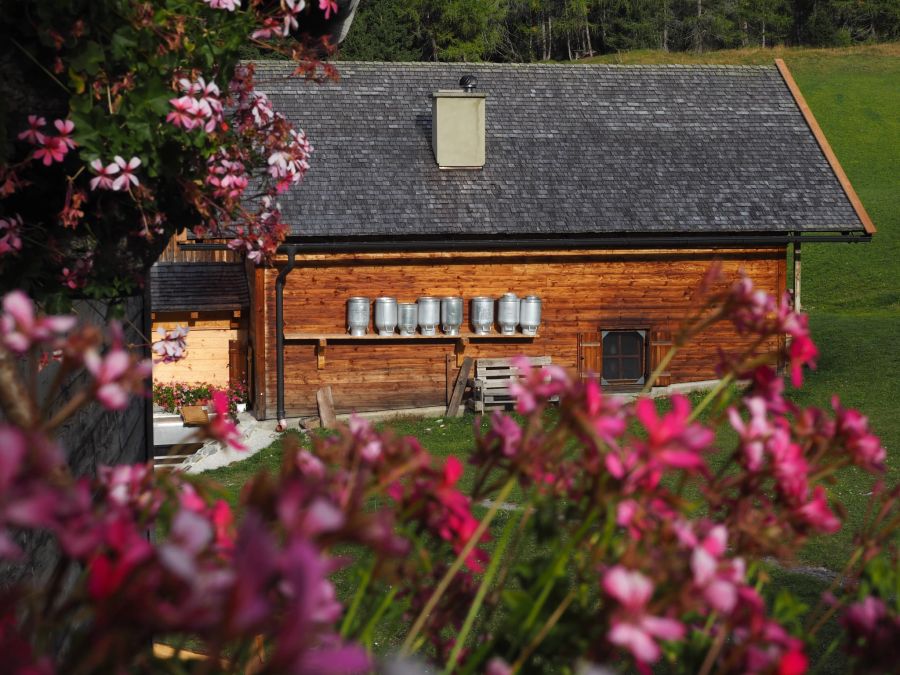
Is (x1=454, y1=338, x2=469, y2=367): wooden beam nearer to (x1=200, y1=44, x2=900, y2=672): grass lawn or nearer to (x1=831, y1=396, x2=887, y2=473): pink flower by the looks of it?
(x1=200, y1=44, x2=900, y2=672): grass lawn

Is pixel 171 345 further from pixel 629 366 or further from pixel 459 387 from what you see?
pixel 629 366

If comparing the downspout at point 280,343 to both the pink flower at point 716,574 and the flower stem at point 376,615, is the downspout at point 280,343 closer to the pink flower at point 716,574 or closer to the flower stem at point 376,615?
the flower stem at point 376,615

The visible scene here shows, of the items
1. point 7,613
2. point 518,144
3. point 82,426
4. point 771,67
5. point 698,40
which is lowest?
point 82,426

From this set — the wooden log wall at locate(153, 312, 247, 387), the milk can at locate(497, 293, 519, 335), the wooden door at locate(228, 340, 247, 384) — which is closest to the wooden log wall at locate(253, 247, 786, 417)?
the milk can at locate(497, 293, 519, 335)

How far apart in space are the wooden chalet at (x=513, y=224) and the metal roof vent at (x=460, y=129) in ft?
0.11

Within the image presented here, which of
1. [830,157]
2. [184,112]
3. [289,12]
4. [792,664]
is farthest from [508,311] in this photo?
[792,664]

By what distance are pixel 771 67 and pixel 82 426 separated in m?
20.9

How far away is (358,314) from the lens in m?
18.0

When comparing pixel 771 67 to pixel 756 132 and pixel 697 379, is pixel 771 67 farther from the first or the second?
pixel 697 379

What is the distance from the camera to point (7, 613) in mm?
821

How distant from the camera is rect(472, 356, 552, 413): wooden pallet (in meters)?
18.0

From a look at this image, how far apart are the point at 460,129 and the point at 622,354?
16.6ft

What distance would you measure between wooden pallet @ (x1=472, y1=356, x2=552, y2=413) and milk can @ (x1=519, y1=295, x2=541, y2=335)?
531mm

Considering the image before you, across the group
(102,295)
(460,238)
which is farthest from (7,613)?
(460,238)
